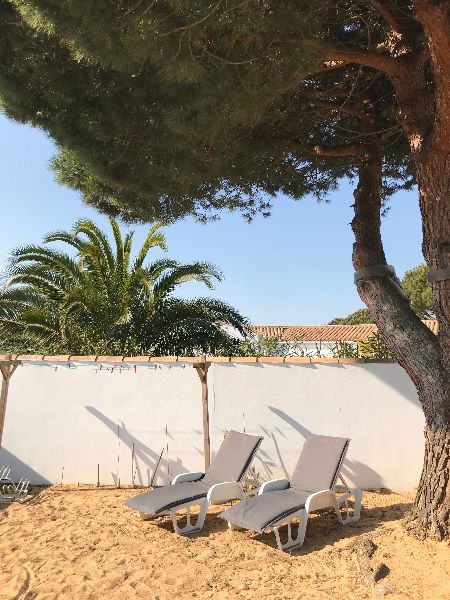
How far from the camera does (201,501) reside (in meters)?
6.23

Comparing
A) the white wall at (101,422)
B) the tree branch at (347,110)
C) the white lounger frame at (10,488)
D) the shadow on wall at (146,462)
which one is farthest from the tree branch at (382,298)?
the white lounger frame at (10,488)

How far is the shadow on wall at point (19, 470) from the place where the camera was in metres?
8.26

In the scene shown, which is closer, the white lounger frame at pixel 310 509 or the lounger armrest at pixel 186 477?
the white lounger frame at pixel 310 509

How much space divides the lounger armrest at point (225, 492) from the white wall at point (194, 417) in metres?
1.45

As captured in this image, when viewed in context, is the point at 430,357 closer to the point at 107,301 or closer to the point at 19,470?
the point at 19,470

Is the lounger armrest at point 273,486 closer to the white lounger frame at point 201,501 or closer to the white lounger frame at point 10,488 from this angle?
the white lounger frame at point 201,501

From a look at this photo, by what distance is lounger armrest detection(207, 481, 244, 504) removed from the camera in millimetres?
6344

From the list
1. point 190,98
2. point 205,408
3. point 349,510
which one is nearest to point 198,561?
point 349,510

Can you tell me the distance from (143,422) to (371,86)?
5.98 meters

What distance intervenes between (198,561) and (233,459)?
182cm

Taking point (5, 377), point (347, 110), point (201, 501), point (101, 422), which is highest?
point (347, 110)

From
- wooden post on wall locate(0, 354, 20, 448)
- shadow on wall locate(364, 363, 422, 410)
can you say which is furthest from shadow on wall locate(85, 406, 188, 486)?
shadow on wall locate(364, 363, 422, 410)

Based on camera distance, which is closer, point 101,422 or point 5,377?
point 5,377

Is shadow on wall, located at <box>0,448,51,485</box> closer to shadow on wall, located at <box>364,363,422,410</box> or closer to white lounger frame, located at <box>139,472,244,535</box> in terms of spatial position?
white lounger frame, located at <box>139,472,244,535</box>
